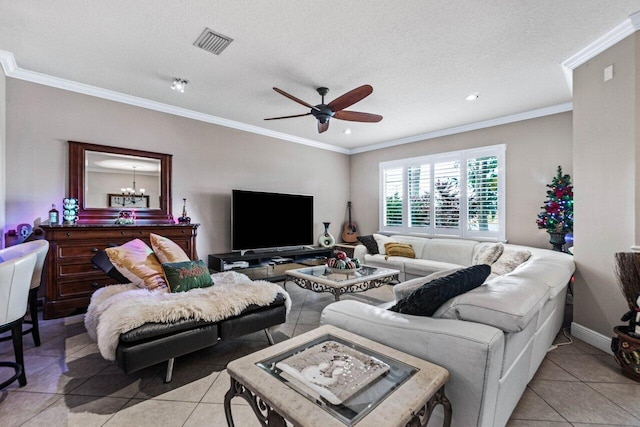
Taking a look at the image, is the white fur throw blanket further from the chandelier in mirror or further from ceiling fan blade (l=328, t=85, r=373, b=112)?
ceiling fan blade (l=328, t=85, r=373, b=112)

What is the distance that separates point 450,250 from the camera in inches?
173

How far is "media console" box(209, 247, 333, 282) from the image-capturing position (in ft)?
13.8

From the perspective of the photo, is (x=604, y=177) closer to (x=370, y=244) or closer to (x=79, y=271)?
(x=370, y=244)

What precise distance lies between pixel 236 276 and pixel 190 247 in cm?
133

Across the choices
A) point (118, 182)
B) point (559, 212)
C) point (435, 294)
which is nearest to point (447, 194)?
point (559, 212)

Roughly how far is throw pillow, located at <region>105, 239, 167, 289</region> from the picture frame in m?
1.46

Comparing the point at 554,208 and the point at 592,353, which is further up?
the point at 554,208

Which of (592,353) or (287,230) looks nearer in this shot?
(592,353)

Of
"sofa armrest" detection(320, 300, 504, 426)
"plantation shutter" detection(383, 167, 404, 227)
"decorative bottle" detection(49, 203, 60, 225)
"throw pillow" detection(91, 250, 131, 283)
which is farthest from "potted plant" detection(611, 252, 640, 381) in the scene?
"decorative bottle" detection(49, 203, 60, 225)

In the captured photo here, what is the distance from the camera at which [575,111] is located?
2.78 meters

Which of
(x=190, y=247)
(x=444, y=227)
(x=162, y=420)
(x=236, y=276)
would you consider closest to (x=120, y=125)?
(x=190, y=247)

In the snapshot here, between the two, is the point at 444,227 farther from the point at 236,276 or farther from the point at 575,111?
the point at 236,276

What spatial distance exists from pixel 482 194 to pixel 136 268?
187 inches

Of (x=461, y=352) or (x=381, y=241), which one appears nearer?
(x=461, y=352)
